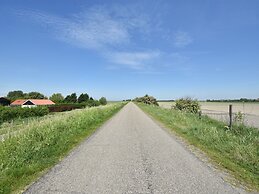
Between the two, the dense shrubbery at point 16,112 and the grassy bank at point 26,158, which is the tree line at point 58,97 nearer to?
the dense shrubbery at point 16,112

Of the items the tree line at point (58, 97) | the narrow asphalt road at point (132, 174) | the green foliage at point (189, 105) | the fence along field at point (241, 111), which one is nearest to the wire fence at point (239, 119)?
the fence along field at point (241, 111)

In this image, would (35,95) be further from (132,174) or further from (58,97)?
(132,174)

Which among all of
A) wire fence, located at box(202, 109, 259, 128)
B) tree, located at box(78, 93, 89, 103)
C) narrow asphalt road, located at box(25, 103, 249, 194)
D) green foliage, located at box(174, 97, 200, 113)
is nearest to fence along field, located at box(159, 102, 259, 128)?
wire fence, located at box(202, 109, 259, 128)

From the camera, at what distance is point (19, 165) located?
7.35 m

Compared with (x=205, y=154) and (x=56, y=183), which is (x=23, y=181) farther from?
(x=205, y=154)

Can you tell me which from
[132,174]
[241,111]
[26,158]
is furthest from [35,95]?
[132,174]

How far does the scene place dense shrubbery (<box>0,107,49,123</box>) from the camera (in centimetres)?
3871

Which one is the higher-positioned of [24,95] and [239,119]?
[24,95]

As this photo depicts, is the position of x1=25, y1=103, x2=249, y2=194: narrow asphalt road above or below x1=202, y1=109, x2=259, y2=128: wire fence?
below

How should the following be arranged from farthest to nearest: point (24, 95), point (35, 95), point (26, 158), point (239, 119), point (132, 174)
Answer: point (24, 95), point (35, 95), point (239, 119), point (26, 158), point (132, 174)

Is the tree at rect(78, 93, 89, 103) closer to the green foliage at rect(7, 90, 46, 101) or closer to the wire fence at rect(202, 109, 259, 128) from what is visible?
the green foliage at rect(7, 90, 46, 101)

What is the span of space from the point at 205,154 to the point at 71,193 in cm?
554

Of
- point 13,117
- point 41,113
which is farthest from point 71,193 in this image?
point 41,113

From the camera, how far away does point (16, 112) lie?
41500 mm
